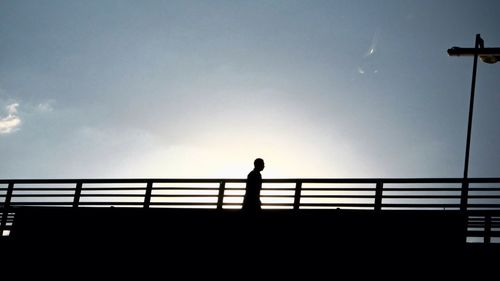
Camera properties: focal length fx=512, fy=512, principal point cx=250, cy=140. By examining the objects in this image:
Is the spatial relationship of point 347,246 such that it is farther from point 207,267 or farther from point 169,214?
point 169,214

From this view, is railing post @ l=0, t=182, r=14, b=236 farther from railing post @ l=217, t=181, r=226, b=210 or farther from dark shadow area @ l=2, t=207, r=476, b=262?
railing post @ l=217, t=181, r=226, b=210

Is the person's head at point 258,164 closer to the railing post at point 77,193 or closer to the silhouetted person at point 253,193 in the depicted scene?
the silhouetted person at point 253,193

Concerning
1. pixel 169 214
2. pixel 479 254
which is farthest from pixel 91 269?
pixel 479 254

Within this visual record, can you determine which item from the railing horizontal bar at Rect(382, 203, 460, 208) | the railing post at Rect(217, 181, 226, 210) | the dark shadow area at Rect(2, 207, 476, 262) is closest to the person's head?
the dark shadow area at Rect(2, 207, 476, 262)

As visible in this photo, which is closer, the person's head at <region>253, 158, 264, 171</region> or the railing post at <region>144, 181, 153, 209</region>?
the person's head at <region>253, 158, 264, 171</region>

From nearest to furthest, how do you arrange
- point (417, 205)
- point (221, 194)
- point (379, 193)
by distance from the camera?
point (417, 205) < point (379, 193) < point (221, 194)

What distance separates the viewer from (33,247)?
37.3 ft

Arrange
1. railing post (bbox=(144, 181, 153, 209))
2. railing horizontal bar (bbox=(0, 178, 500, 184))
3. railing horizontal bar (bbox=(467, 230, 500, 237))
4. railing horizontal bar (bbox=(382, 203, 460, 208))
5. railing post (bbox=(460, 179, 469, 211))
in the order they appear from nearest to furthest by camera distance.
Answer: railing horizontal bar (bbox=(467, 230, 500, 237)), railing horizontal bar (bbox=(382, 203, 460, 208)), railing horizontal bar (bbox=(0, 178, 500, 184)), railing post (bbox=(460, 179, 469, 211)), railing post (bbox=(144, 181, 153, 209))

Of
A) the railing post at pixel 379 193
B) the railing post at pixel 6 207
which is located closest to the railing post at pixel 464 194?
the railing post at pixel 379 193

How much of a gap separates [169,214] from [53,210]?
297cm

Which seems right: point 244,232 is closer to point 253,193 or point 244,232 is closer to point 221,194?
point 253,193

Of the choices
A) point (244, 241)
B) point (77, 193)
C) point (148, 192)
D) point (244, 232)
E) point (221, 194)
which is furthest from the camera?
point (77, 193)

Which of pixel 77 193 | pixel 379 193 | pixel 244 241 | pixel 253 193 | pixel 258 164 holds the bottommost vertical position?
pixel 244 241

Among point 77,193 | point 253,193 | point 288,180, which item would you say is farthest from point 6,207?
point 253,193
